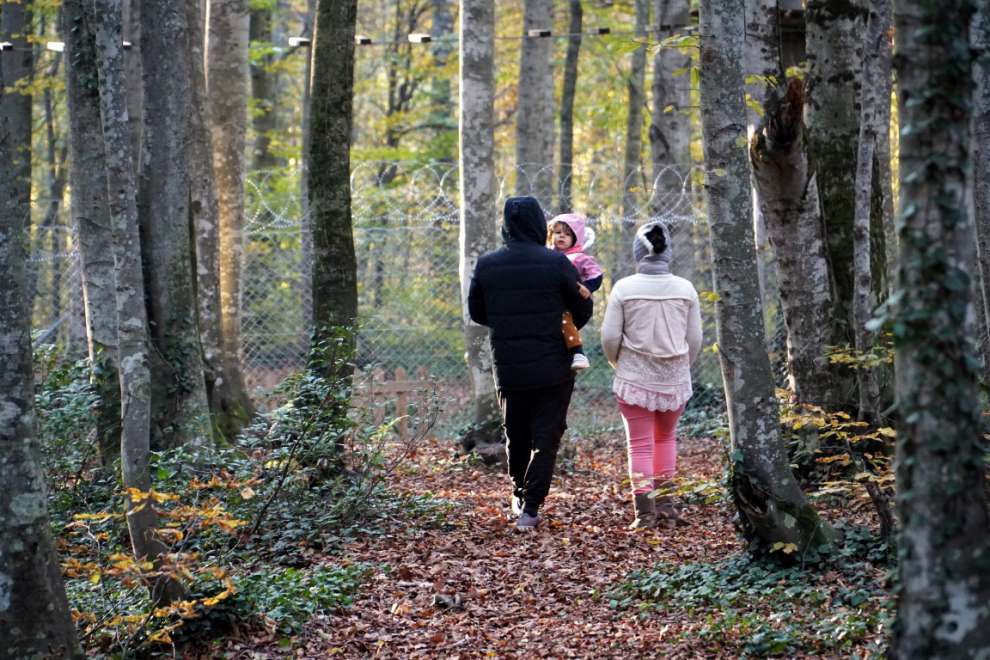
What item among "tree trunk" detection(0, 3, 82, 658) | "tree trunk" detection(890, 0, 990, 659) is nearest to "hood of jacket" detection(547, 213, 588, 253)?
"tree trunk" detection(0, 3, 82, 658)

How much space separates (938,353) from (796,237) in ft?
13.2

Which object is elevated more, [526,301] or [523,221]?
[523,221]

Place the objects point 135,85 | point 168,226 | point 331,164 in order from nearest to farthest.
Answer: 1. point 168,226
2. point 331,164
3. point 135,85

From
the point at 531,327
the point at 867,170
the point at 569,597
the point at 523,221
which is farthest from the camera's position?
the point at 523,221

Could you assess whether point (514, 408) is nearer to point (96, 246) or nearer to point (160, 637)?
point (160, 637)

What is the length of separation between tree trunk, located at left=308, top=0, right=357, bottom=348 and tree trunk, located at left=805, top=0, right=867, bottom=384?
3.32 meters

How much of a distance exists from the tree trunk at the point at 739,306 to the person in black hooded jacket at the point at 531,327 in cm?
196

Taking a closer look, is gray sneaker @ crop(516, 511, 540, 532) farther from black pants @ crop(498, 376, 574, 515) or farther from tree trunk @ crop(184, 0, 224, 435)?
tree trunk @ crop(184, 0, 224, 435)

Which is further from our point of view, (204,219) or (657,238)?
(204,219)

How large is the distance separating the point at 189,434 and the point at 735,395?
13.8 feet

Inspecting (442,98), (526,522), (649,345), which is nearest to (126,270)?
(526,522)

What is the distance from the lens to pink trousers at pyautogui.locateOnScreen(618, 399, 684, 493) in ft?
24.2

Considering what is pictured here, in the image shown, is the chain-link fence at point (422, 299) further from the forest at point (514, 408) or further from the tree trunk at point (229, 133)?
the forest at point (514, 408)

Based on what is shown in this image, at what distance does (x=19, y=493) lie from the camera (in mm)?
4020
